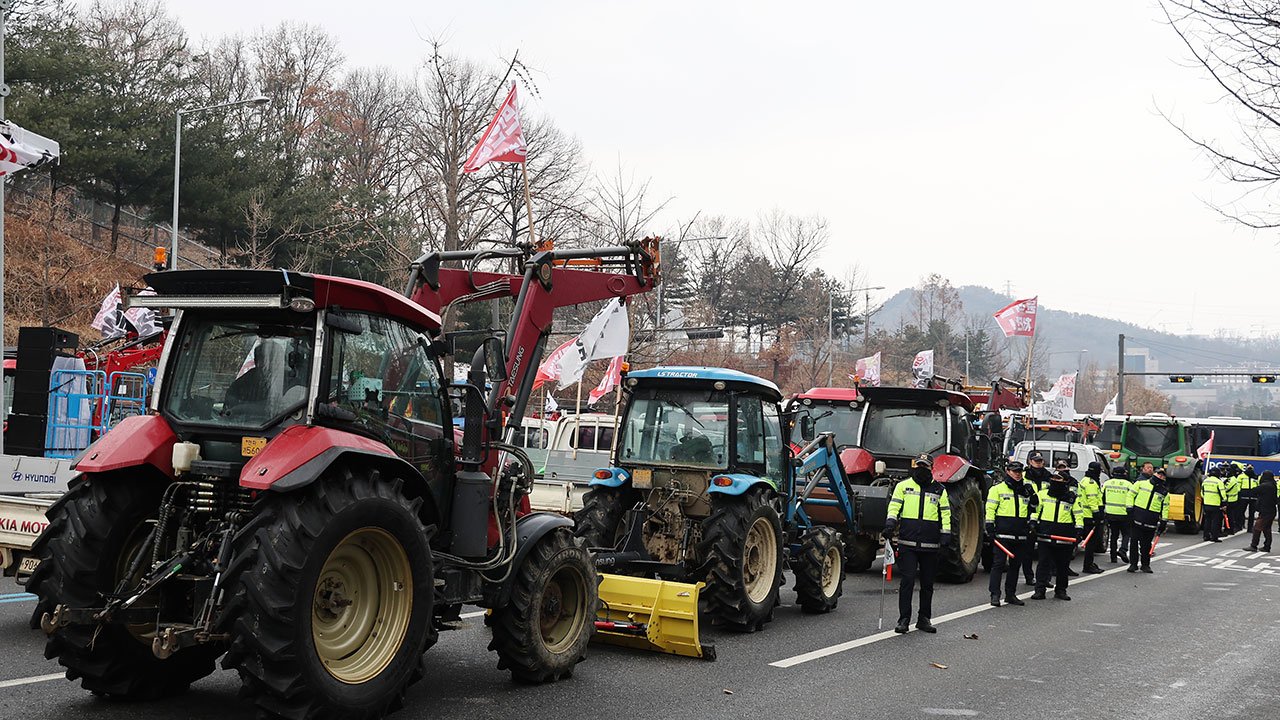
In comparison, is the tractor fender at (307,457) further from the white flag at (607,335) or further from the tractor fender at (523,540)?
the white flag at (607,335)

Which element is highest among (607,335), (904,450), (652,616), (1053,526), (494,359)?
(607,335)

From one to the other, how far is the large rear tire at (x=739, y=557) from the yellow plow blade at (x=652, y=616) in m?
0.94

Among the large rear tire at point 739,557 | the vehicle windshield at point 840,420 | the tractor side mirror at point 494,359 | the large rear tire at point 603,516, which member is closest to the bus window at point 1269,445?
the vehicle windshield at point 840,420

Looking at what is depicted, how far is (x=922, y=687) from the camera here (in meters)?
9.31

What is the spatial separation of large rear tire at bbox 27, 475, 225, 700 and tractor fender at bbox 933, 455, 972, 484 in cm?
1168

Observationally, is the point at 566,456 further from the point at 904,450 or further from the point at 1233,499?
the point at 1233,499

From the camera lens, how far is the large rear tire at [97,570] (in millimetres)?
6621

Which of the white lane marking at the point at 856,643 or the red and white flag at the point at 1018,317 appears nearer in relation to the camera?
the white lane marking at the point at 856,643

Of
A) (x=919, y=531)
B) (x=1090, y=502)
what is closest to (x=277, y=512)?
(x=919, y=531)

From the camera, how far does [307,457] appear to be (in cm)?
639

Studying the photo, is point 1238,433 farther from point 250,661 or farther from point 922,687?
point 250,661

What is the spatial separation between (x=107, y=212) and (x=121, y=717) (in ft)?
148

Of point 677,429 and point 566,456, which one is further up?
point 677,429

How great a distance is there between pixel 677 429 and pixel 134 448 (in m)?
6.36
